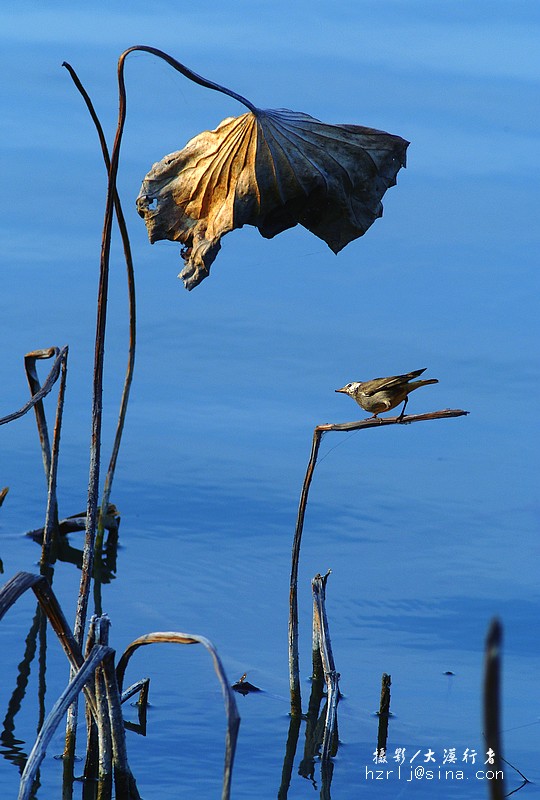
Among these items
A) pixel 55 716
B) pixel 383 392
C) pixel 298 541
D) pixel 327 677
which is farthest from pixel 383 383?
pixel 55 716

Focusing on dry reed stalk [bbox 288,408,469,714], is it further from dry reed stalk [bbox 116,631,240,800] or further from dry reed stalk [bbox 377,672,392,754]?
dry reed stalk [bbox 116,631,240,800]

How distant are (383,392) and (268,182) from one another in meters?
0.83

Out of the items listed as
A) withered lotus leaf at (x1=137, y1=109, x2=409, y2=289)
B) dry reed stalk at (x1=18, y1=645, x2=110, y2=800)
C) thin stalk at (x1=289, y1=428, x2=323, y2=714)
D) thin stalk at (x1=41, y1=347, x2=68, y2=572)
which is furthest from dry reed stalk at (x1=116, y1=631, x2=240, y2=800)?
thin stalk at (x1=41, y1=347, x2=68, y2=572)

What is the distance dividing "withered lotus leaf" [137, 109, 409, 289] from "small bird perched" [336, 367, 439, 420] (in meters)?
0.47

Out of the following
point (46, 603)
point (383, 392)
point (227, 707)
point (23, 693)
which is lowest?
point (227, 707)

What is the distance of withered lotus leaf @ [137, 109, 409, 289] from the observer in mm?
3010

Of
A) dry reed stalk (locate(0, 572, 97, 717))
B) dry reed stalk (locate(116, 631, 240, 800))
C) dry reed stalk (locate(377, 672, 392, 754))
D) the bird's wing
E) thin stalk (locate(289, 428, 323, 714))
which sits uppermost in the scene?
the bird's wing

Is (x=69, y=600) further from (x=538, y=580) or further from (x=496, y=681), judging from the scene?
(x=496, y=681)

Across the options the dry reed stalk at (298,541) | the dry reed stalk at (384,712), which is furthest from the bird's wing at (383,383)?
the dry reed stalk at (384,712)

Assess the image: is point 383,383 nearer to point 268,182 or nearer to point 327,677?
point 268,182

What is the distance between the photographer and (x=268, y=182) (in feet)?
9.86

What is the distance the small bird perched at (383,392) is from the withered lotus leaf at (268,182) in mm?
466

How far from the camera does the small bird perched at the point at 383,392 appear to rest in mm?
3438

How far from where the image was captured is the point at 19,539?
16.4ft
